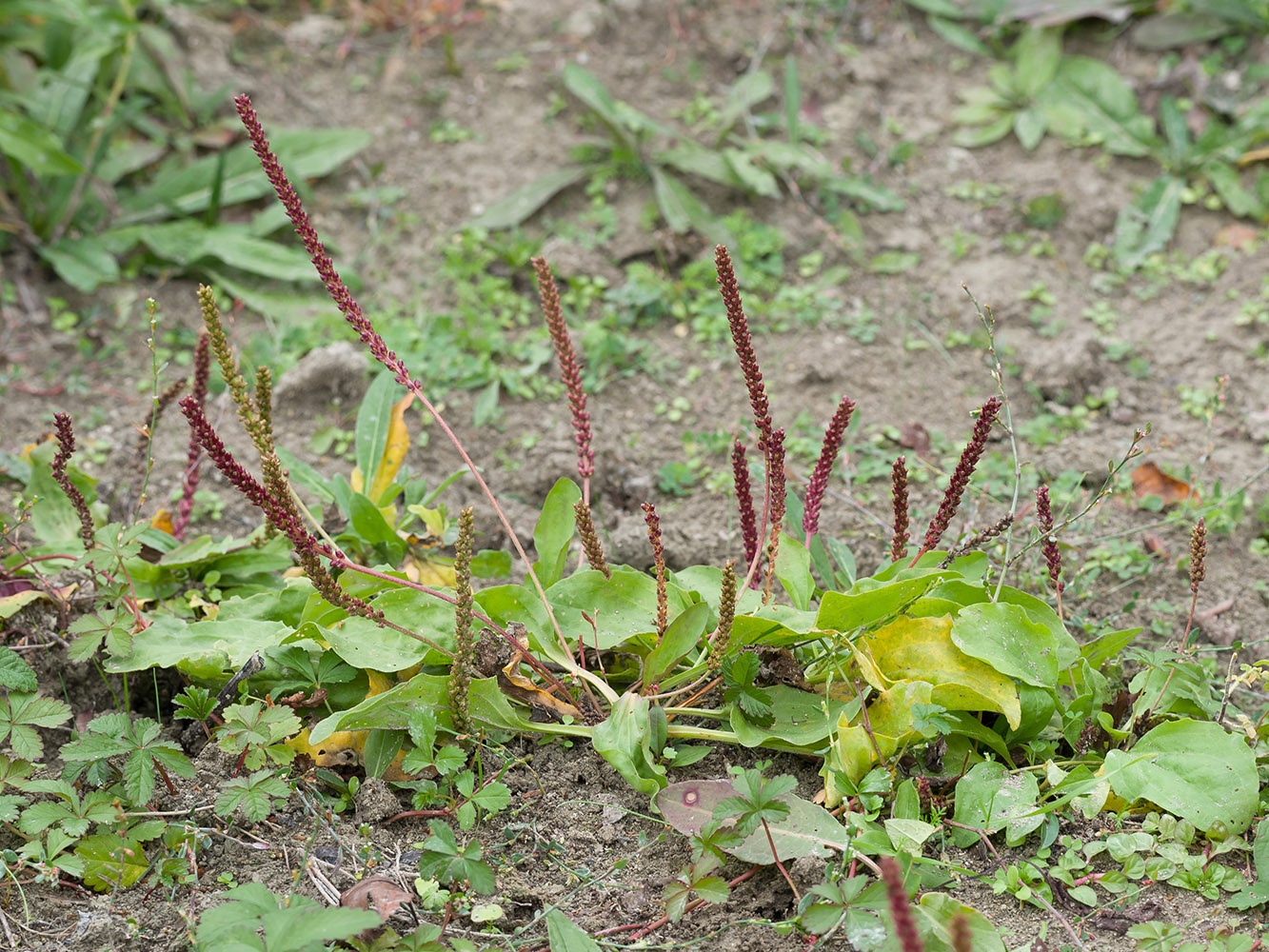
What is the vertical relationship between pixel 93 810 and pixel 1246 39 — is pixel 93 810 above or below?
below

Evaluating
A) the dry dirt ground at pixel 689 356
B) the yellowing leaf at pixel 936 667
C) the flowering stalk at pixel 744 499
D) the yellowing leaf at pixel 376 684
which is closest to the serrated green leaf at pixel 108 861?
the dry dirt ground at pixel 689 356

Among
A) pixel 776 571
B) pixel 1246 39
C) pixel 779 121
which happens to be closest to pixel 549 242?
pixel 779 121

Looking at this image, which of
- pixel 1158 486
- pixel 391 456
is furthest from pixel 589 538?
pixel 1158 486

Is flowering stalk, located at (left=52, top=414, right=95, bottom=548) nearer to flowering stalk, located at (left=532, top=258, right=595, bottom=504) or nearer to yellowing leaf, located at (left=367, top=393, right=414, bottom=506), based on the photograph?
yellowing leaf, located at (left=367, top=393, right=414, bottom=506)

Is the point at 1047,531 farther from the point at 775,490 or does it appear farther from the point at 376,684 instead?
the point at 376,684

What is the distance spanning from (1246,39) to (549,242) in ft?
11.1

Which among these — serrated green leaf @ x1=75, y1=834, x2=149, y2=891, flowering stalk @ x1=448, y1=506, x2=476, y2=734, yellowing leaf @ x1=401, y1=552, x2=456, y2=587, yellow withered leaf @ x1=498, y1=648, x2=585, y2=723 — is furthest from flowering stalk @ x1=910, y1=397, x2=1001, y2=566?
serrated green leaf @ x1=75, y1=834, x2=149, y2=891

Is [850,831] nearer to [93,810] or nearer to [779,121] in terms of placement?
[93,810]

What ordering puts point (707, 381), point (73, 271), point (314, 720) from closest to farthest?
point (314, 720)
point (707, 381)
point (73, 271)

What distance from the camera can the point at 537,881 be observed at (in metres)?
2.15

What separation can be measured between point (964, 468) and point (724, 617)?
616mm

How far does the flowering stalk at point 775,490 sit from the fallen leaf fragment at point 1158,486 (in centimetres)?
145

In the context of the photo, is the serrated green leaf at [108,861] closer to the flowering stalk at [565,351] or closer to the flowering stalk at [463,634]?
the flowering stalk at [463,634]

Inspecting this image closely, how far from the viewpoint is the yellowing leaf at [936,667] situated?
2.25 metres
